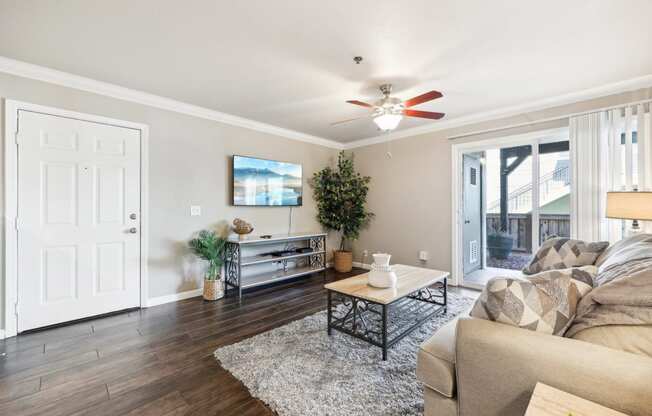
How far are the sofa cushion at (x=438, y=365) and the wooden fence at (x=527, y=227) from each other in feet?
9.81

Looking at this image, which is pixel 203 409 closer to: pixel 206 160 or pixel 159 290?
pixel 159 290

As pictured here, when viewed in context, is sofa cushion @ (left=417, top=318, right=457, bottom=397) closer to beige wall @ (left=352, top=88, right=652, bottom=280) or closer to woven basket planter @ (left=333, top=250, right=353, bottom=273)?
beige wall @ (left=352, top=88, right=652, bottom=280)

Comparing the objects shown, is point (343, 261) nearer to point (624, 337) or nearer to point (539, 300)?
point (539, 300)

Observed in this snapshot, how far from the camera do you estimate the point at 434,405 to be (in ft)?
4.24

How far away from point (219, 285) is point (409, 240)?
9.62 ft

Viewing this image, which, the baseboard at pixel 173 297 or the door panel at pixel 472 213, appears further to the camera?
the door panel at pixel 472 213

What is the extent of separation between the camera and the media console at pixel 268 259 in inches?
144

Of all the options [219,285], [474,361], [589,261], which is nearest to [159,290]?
[219,285]

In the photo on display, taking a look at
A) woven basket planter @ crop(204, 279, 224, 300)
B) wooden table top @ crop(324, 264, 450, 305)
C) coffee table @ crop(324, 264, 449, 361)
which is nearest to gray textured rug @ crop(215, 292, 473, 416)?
coffee table @ crop(324, 264, 449, 361)

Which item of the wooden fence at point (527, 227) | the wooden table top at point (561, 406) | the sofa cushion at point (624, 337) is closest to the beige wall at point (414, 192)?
the wooden fence at point (527, 227)

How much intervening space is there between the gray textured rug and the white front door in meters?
1.69

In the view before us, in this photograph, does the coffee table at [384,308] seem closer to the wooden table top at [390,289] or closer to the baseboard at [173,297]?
the wooden table top at [390,289]

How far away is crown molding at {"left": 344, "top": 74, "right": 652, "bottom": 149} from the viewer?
280 cm

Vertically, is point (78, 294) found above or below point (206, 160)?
below
